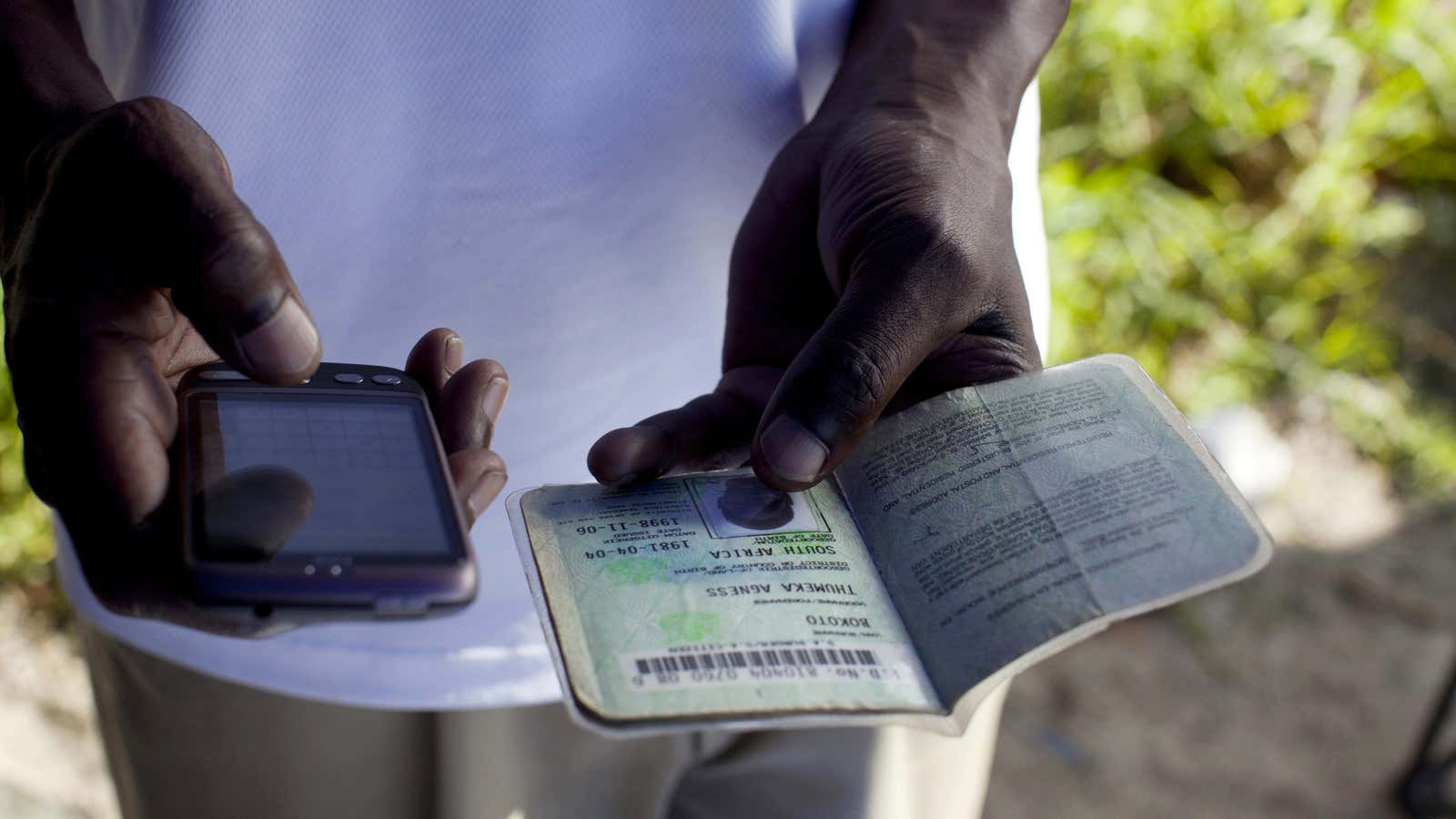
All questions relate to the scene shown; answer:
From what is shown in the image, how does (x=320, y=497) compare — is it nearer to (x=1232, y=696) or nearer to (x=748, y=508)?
(x=748, y=508)

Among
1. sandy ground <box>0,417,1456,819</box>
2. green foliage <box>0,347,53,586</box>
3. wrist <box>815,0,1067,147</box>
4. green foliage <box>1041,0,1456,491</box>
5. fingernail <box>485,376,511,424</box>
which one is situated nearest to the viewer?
fingernail <box>485,376,511,424</box>

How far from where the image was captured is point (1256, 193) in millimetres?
3393

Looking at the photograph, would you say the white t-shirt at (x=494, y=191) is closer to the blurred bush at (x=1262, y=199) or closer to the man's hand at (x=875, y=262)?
the man's hand at (x=875, y=262)

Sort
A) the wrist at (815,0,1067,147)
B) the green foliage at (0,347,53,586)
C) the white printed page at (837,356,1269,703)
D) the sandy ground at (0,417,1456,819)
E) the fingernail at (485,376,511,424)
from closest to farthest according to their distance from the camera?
1. the white printed page at (837,356,1269,703)
2. the fingernail at (485,376,511,424)
3. the wrist at (815,0,1067,147)
4. the sandy ground at (0,417,1456,819)
5. the green foliage at (0,347,53,586)

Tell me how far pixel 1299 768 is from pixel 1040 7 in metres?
1.61

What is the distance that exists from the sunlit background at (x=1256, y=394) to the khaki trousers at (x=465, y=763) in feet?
2.94

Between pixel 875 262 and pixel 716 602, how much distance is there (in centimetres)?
31

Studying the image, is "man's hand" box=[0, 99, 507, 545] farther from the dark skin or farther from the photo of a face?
the photo of a face

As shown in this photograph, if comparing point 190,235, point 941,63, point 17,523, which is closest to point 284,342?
point 190,235

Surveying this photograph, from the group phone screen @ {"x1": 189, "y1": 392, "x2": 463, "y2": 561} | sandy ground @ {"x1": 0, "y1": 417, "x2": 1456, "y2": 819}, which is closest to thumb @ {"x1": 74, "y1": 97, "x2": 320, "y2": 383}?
phone screen @ {"x1": 189, "y1": 392, "x2": 463, "y2": 561}

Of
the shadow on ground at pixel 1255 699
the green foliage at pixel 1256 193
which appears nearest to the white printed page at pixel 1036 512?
the shadow on ground at pixel 1255 699

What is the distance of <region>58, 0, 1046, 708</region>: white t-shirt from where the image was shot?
3.66 feet

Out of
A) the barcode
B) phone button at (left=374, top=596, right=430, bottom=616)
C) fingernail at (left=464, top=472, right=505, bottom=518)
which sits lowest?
the barcode

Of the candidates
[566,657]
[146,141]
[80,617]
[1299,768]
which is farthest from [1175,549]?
[1299,768]
